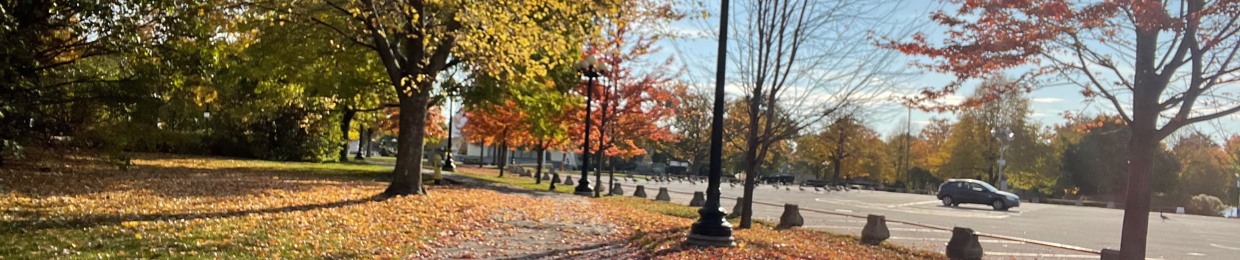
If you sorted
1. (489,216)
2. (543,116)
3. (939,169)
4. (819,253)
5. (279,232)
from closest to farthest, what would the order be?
(279,232), (819,253), (489,216), (543,116), (939,169)

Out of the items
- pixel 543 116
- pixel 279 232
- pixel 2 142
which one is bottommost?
pixel 279 232

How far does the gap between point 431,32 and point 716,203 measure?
658cm

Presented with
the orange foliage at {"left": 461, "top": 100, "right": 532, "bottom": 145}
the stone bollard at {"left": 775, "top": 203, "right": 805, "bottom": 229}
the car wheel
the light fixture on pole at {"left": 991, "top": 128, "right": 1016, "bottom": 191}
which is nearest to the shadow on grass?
the stone bollard at {"left": 775, "top": 203, "right": 805, "bottom": 229}

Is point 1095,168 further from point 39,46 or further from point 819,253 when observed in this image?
point 39,46

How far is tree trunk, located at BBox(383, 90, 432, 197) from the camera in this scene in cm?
1496

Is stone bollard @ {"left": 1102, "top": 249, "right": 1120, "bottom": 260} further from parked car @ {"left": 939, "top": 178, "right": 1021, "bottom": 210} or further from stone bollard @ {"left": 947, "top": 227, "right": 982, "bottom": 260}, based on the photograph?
parked car @ {"left": 939, "top": 178, "right": 1021, "bottom": 210}

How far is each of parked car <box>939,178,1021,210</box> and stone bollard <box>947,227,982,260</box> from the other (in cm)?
1987

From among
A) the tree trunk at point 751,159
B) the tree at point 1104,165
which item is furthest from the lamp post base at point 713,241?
the tree at point 1104,165

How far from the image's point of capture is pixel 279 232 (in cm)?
873

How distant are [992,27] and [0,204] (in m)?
11.4

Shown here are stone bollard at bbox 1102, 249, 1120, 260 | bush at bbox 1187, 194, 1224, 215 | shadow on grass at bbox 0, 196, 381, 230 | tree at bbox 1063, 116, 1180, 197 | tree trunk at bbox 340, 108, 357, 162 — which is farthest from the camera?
tree at bbox 1063, 116, 1180, 197

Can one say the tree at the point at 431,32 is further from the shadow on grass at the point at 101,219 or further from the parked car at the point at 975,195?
the parked car at the point at 975,195

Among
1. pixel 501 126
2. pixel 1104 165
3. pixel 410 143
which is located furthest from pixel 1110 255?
pixel 1104 165

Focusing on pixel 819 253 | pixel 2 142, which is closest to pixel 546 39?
pixel 819 253
